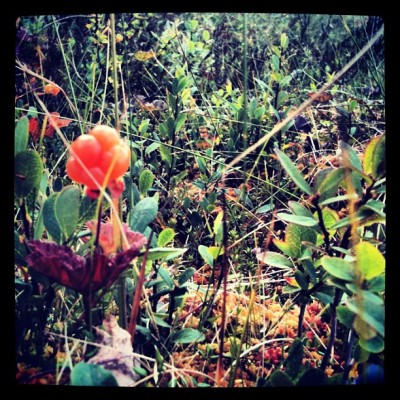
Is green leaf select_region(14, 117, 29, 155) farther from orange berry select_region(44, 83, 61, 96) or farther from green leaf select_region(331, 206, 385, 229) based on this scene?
green leaf select_region(331, 206, 385, 229)

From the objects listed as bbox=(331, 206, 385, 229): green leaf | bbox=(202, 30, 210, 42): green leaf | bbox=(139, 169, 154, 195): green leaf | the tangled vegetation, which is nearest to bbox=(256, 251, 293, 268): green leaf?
the tangled vegetation

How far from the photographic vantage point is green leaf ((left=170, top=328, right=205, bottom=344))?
0.83 metres

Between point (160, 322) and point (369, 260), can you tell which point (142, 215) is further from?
point (369, 260)

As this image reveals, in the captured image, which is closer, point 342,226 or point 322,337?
point 342,226

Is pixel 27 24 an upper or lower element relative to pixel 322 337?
upper

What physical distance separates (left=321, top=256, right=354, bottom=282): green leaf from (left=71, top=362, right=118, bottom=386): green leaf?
350 millimetres

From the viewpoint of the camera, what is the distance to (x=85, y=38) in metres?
0.87

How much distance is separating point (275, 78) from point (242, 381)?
0.54m

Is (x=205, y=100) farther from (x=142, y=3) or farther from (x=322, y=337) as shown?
(x=322, y=337)

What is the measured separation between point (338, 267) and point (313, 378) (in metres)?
0.18

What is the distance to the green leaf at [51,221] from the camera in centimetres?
77

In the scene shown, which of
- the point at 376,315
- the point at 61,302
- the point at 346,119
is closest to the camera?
the point at 376,315

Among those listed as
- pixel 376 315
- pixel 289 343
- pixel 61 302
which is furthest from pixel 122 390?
pixel 376 315

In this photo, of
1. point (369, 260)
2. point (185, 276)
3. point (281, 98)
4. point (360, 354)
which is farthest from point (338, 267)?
point (281, 98)
